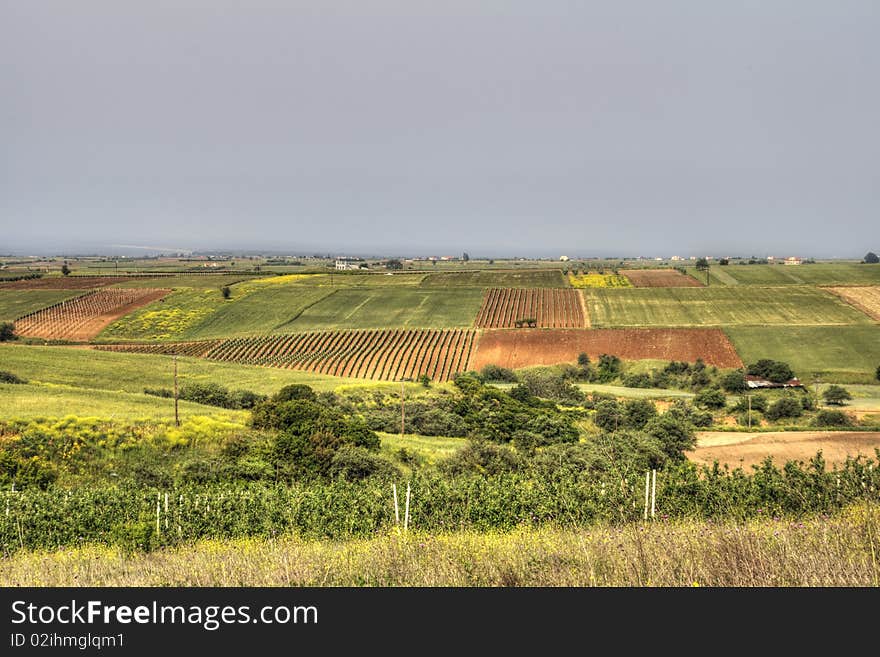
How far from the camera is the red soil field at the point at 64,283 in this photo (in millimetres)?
112375

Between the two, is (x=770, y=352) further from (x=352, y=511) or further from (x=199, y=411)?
(x=352, y=511)

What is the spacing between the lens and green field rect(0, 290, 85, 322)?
298ft

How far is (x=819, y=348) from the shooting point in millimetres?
70500

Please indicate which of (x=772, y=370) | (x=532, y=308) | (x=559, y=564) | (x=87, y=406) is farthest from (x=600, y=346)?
(x=559, y=564)

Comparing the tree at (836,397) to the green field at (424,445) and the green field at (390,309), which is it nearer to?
the green field at (424,445)

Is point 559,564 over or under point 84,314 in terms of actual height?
over

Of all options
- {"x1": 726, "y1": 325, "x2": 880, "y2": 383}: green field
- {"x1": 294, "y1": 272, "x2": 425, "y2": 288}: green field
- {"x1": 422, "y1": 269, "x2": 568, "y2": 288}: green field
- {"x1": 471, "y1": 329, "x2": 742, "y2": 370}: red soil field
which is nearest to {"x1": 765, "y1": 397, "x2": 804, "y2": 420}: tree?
{"x1": 726, "y1": 325, "x2": 880, "y2": 383}: green field

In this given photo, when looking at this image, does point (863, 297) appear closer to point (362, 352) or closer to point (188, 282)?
point (362, 352)

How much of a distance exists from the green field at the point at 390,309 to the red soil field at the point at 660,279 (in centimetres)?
3509

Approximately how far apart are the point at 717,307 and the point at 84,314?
3707 inches

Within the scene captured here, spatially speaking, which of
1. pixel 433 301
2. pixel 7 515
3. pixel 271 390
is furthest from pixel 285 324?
pixel 7 515

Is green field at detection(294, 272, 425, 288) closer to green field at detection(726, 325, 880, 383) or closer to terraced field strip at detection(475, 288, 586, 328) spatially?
terraced field strip at detection(475, 288, 586, 328)

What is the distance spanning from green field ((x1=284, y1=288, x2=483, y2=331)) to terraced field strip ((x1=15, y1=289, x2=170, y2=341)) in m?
26.8

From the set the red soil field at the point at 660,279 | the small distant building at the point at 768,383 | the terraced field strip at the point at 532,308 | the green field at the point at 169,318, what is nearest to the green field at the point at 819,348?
the small distant building at the point at 768,383
